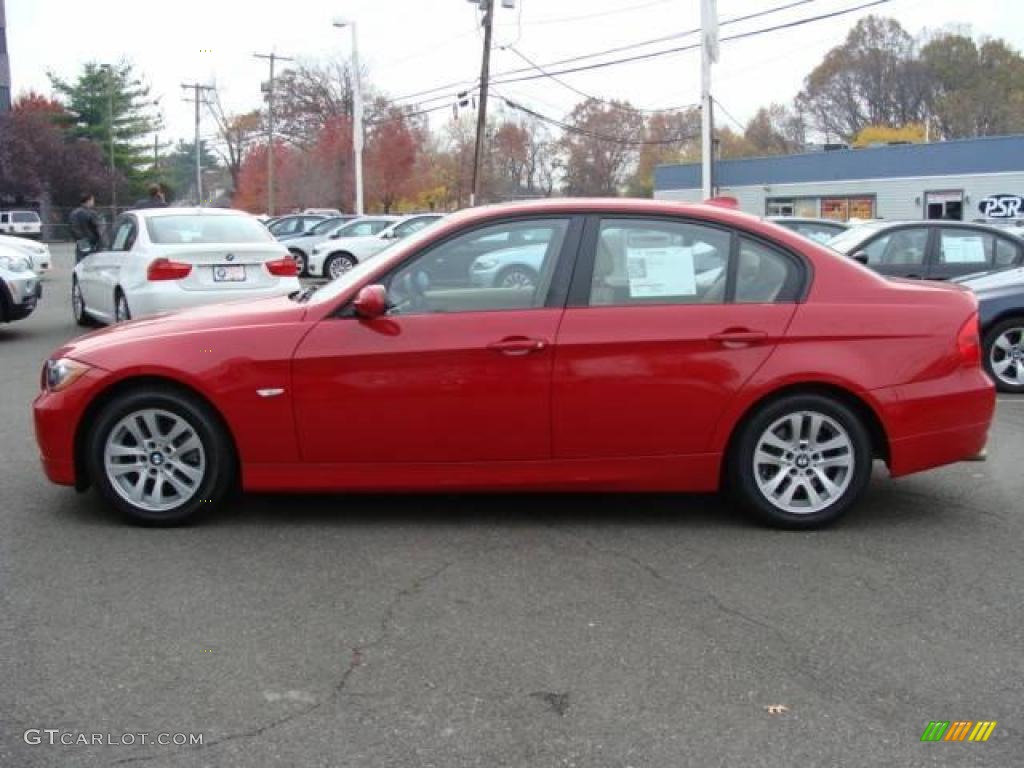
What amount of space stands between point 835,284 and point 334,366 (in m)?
2.47

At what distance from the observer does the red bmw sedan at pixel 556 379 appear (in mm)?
5109

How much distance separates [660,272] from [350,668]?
2507 millimetres

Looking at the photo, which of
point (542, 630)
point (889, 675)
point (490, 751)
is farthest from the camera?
point (542, 630)

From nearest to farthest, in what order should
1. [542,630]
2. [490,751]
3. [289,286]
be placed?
[490,751], [542,630], [289,286]

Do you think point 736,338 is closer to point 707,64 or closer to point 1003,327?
point 1003,327

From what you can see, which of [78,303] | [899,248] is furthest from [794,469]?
[78,303]

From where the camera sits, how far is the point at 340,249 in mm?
23359

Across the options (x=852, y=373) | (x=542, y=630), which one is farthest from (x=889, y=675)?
(x=852, y=373)

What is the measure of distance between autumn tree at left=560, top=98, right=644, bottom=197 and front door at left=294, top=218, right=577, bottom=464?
64762 mm

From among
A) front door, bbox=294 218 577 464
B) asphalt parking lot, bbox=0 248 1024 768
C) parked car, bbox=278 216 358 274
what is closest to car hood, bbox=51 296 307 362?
front door, bbox=294 218 577 464

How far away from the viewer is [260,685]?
3.61m

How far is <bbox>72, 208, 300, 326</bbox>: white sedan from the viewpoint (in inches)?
421

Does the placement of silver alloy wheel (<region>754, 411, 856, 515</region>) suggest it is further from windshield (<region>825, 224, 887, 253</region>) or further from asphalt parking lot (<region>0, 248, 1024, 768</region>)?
windshield (<region>825, 224, 887, 253</region>)

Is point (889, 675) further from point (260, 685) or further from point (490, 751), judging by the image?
point (260, 685)
